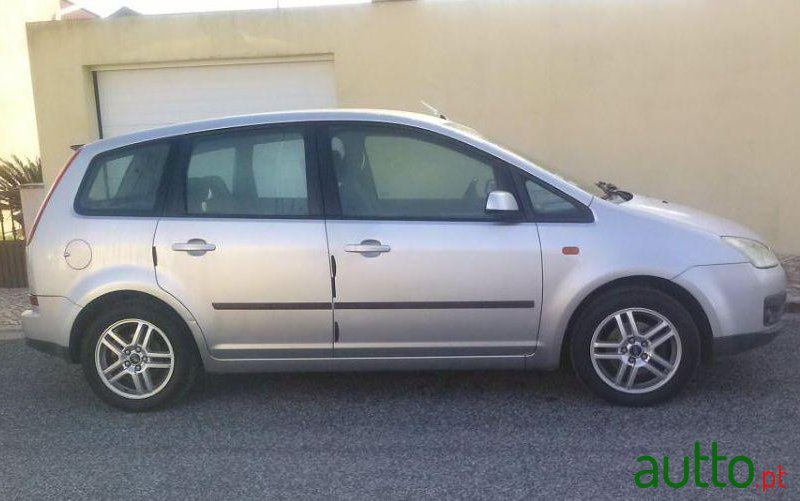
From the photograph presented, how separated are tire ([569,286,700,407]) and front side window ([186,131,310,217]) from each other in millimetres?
1760

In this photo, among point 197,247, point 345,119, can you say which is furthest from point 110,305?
point 345,119

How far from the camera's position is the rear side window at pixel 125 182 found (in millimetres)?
4652

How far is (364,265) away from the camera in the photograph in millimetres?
4441

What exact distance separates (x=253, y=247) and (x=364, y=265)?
635mm

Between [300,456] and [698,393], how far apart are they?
2375 mm

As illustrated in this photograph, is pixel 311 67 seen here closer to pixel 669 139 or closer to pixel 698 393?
pixel 669 139

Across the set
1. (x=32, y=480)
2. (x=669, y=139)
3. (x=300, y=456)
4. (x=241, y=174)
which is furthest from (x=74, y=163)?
(x=669, y=139)

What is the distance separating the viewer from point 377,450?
13.5 ft

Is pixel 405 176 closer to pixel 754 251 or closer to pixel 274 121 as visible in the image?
pixel 274 121

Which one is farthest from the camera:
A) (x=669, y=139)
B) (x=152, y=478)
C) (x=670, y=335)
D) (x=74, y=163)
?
(x=669, y=139)

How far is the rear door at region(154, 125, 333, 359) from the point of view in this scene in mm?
4477

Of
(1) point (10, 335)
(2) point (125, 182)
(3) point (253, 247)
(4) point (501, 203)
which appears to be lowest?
(1) point (10, 335)

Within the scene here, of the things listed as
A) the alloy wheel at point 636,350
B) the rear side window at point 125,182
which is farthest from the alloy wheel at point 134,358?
the alloy wheel at point 636,350

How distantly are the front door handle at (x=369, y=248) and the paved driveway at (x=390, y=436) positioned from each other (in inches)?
37.4
